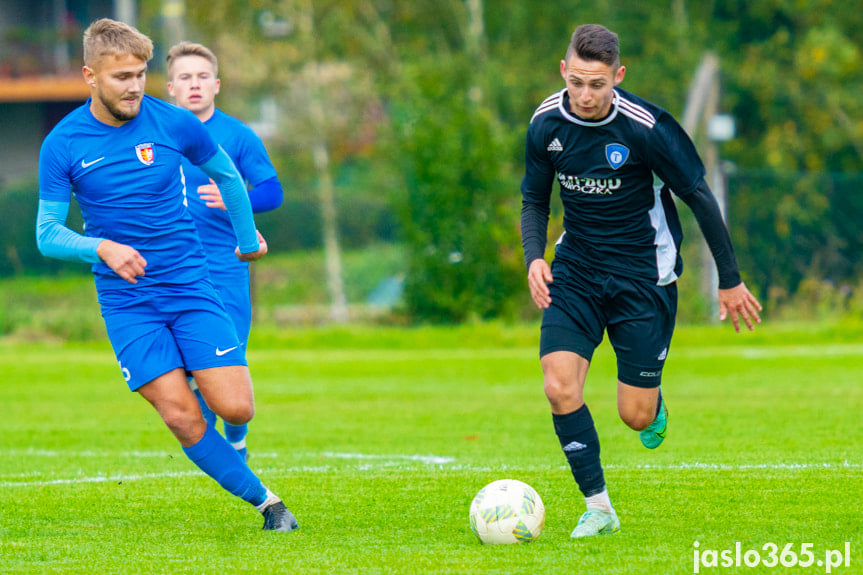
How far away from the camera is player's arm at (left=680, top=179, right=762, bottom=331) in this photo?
566cm

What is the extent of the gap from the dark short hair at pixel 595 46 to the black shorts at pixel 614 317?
40.1 inches

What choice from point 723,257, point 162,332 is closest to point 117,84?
point 162,332

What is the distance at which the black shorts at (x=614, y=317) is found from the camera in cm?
573

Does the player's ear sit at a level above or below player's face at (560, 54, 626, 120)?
above

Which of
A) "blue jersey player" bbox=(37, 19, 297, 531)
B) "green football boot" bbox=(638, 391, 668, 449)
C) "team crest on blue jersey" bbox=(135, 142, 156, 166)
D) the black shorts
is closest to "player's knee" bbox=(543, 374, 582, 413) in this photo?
the black shorts

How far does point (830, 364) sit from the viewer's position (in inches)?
559

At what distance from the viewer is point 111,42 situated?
5438 mm

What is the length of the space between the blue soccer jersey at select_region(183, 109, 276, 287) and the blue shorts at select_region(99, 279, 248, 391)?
1.54 metres

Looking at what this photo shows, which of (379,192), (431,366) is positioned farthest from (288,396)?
(379,192)

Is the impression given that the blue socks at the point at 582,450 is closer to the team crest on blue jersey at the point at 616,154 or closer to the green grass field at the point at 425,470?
the green grass field at the point at 425,470

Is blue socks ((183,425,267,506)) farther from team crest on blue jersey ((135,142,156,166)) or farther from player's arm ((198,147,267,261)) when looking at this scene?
team crest on blue jersey ((135,142,156,166))

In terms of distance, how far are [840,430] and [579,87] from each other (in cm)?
454

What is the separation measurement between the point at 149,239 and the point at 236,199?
542mm

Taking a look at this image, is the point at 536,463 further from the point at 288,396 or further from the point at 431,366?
the point at 431,366
